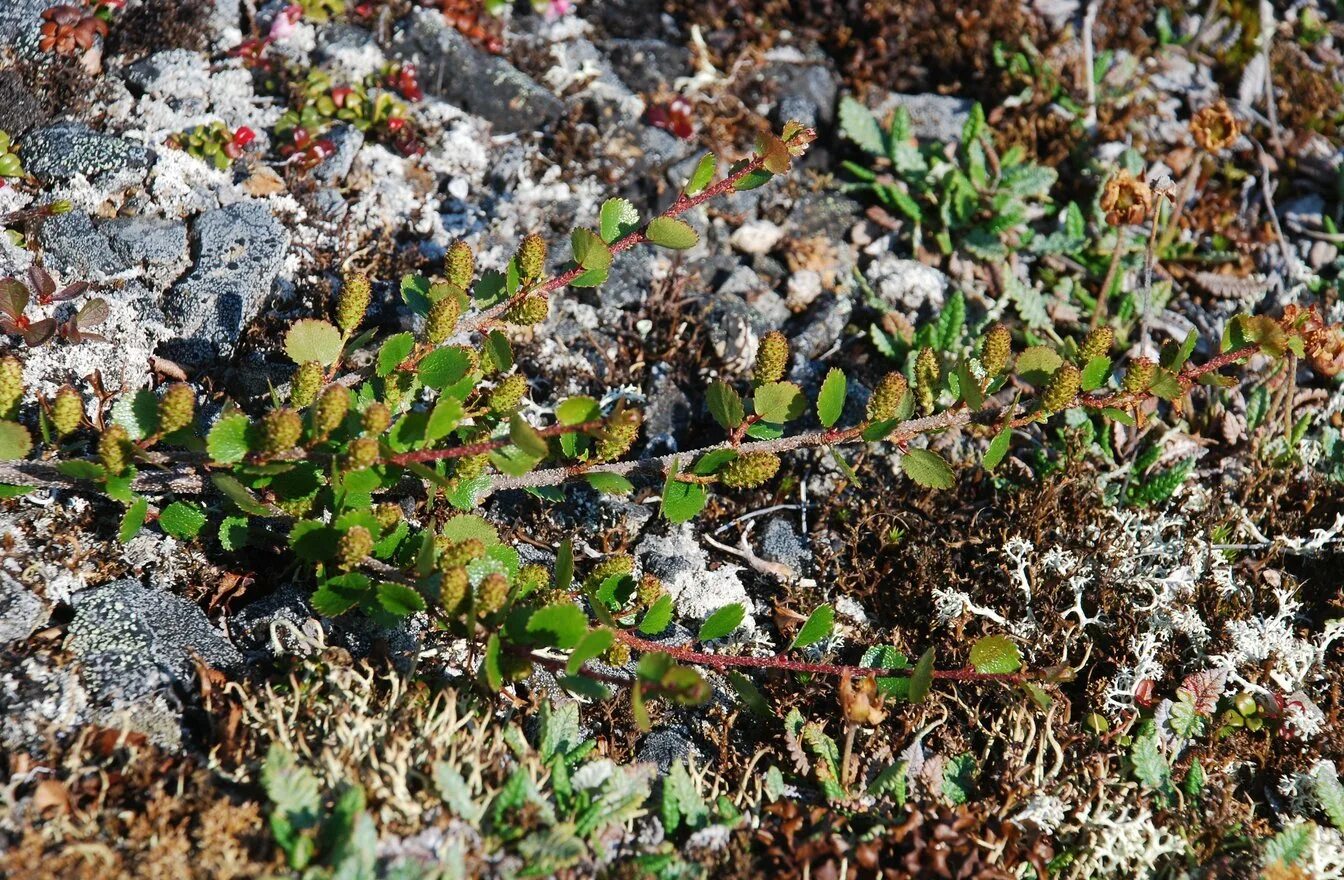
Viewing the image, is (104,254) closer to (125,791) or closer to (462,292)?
(462,292)

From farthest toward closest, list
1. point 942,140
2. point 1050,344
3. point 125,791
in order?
1. point 942,140
2. point 1050,344
3. point 125,791

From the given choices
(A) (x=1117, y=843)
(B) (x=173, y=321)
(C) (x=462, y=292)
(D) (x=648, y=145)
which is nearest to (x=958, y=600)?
(A) (x=1117, y=843)

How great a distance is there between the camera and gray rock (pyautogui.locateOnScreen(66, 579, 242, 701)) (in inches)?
112

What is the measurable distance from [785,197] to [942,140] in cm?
87

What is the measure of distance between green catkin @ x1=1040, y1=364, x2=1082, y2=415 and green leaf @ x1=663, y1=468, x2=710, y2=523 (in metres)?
0.99

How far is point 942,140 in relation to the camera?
5066 millimetres

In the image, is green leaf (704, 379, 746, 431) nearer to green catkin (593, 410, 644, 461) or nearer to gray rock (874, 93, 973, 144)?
green catkin (593, 410, 644, 461)

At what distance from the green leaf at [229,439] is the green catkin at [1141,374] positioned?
236 cm

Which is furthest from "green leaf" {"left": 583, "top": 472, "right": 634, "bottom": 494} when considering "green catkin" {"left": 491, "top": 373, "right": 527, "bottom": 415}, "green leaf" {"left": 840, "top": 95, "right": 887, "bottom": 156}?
"green leaf" {"left": 840, "top": 95, "right": 887, "bottom": 156}

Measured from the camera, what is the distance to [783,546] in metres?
3.74

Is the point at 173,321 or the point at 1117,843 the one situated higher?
the point at 173,321

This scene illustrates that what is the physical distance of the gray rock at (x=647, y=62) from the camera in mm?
5031

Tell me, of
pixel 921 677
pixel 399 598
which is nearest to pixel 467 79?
pixel 399 598

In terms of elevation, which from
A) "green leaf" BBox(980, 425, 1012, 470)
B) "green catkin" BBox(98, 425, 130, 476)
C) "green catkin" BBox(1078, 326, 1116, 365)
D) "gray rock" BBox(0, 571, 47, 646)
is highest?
"green catkin" BBox(98, 425, 130, 476)
